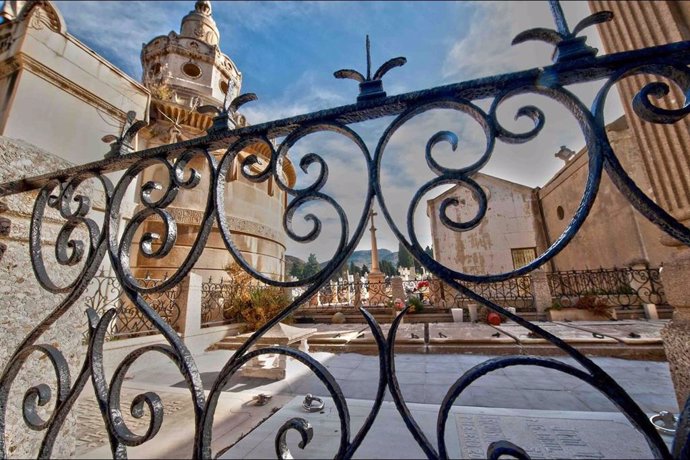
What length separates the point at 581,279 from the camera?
11781 mm

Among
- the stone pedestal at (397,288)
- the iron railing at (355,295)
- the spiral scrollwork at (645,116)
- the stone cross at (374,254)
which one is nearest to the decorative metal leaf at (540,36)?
the spiral scrollwork at (645,116)

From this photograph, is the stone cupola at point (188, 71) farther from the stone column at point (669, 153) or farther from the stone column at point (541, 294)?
the stone column at point (541, 294)

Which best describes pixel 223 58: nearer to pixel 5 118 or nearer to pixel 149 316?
pixel 5 118

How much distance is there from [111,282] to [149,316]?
6.55 meters

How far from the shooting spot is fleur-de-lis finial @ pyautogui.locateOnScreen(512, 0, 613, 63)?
80 cm

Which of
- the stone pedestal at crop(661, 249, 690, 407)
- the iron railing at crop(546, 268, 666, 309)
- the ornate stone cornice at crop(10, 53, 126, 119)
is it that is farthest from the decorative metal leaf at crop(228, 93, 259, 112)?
the iron railing at crop(546, 268, 666, 309)

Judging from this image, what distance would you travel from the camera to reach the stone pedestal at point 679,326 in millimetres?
1989

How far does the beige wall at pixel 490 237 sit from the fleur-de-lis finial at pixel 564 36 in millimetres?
15609

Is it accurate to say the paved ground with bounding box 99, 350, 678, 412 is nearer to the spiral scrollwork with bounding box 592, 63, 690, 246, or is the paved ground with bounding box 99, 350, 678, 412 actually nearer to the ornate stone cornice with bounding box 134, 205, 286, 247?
the spiral scrollwork with bounding box 592, 63, 690, 246

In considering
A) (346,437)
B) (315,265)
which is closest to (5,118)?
(346,437)

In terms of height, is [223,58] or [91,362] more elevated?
[223,58]

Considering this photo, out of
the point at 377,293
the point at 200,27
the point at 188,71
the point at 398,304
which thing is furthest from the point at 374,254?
the point at 200,27

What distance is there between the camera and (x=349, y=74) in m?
1.02

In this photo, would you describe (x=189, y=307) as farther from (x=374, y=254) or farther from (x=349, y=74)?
(x=374, y=254)
